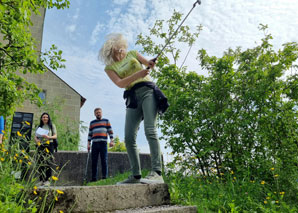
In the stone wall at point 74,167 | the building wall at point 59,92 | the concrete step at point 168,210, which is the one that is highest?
the building wall at point 59,92

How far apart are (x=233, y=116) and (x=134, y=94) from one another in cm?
262

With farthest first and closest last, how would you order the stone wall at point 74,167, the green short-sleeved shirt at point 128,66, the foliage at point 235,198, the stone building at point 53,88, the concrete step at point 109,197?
the stone building at point 53,88, the stone wall at point 74,167, the green short-sleeved shirt at point 128,66, the foliage at point 235,198, the concrete step at point 109,197

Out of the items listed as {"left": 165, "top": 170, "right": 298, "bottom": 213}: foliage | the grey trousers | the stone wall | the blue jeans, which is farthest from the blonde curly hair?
the stone wall

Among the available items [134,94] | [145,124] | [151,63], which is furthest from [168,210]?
[151,63]

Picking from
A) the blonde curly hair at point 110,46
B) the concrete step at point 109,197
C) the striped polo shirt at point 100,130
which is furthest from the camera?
the striped polo shirt at point 100,130

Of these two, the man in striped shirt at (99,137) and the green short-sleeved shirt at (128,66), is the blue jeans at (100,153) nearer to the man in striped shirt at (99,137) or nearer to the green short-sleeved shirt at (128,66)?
the man in striped shirt at (99,137)

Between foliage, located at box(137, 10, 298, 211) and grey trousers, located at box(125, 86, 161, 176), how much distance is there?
1.88 m

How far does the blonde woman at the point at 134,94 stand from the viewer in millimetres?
3439

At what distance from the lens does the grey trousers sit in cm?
343

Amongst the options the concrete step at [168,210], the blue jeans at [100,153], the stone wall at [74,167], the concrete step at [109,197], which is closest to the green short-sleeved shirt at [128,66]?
the concrete step at [109,197]

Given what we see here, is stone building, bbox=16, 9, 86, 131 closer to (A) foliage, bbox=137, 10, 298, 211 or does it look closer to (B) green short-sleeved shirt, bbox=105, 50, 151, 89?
(A) foliage, bbox=137, 10, 298, 211

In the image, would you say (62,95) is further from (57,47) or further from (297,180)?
(297,180)

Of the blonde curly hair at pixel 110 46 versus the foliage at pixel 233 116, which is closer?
the blonde curly hair at pixel 110 46

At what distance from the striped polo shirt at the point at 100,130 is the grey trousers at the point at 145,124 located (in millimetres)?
3629
